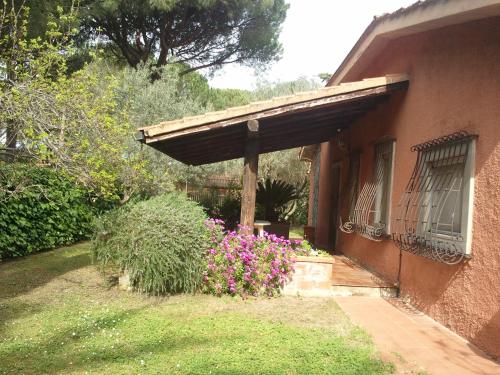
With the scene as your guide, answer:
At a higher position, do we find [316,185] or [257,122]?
[257,122]

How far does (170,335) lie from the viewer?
13.9ft

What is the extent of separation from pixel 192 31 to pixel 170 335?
49.0ft

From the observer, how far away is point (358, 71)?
8.48 m

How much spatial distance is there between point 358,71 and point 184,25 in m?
10.3

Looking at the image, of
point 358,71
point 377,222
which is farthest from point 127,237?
point 358,71

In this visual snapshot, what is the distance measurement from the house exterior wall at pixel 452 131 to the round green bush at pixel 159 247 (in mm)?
3187

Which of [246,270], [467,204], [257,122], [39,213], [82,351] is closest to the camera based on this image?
[82,351]

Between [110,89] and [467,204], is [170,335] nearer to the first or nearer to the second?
[467,204]

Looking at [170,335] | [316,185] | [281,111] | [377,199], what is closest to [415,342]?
[170,335]

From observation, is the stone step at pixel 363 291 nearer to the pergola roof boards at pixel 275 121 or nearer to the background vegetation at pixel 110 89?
the pergola roof boards at pixel 275 121

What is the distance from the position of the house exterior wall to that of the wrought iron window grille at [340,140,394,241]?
0.80 ft

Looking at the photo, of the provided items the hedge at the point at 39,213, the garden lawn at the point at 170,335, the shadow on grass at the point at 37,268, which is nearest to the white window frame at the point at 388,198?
the garden lawn at the point at 170,335

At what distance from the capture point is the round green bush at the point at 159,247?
5.56m

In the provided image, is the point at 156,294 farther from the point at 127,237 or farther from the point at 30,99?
the point at 30,99
